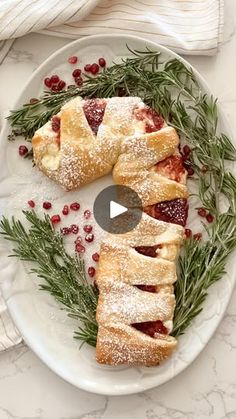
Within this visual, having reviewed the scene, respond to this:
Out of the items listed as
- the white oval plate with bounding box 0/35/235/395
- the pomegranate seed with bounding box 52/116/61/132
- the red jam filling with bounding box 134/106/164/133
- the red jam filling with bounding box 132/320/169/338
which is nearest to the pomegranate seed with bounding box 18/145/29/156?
the white oval plate with bounding box 0/35/235/395

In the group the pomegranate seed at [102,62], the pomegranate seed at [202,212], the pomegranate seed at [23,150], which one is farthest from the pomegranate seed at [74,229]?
the pomegranate seed at [102,62]

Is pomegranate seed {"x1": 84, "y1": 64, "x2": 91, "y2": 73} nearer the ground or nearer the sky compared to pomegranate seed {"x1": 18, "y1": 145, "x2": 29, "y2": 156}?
nearer the sky

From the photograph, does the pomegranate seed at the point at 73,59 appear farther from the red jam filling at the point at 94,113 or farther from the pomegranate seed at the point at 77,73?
the red jam filling at the point at 94,113

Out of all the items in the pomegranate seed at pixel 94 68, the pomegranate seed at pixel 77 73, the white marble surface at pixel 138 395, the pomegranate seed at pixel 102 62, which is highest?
the pomegranate seed at pixel 102 62

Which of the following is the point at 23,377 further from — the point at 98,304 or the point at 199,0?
the point at 199,0

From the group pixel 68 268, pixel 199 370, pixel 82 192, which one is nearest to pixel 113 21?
pixel 82 192

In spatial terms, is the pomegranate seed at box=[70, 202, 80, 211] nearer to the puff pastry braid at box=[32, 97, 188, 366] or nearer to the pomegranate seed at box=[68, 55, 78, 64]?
the puff pastry braid at box=[32, 97, 188, 366]

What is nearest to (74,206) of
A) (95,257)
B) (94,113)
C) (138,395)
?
(95,257)
